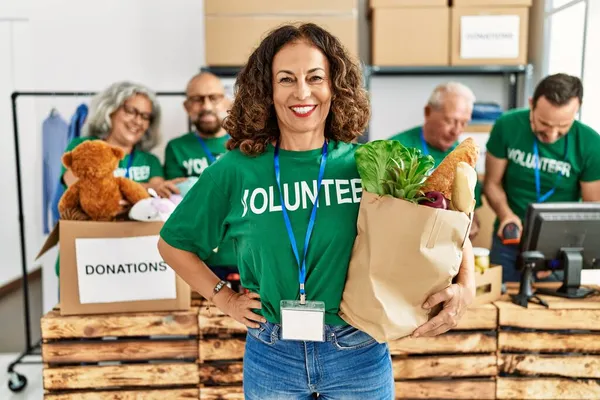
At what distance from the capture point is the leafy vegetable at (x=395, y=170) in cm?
109

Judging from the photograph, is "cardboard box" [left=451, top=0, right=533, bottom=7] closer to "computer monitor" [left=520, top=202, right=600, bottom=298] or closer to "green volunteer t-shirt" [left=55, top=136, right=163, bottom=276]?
"computer monitor" [left=520, top=202, right=600, bottom=298]

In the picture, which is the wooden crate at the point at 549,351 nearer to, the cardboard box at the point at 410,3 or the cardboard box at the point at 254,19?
the cardboard box at the point at 254,19

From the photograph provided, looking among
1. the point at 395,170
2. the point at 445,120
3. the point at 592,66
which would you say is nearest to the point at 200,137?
the point at 445,120

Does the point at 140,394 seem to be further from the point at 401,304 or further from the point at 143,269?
the point at 401,304

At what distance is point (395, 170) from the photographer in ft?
3.60

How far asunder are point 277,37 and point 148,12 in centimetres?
319

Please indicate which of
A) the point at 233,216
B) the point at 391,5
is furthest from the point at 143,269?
the point at 391,5

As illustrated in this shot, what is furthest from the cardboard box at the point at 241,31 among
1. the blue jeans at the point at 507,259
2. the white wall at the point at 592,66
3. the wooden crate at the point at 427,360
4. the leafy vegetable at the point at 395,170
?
the leafy vegetable at the point at 395,170

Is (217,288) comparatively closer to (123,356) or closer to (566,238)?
(123,356)

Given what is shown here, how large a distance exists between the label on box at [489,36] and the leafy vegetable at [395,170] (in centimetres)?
276

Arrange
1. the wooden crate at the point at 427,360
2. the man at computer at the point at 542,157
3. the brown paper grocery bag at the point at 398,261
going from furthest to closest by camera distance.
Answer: the man at computer at the point at 542,157 < the wooden crate at the point at 427,360 < the brown paper grocery bag at the point at 398,261

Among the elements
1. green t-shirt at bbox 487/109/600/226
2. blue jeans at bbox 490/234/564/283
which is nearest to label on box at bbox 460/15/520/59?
green t-shirt at bbox 487/109/600/226

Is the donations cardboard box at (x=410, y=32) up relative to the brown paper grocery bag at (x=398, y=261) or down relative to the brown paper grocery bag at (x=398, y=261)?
up

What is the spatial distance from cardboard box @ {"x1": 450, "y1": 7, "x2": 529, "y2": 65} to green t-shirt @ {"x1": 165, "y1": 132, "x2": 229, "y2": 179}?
179 centimetres
